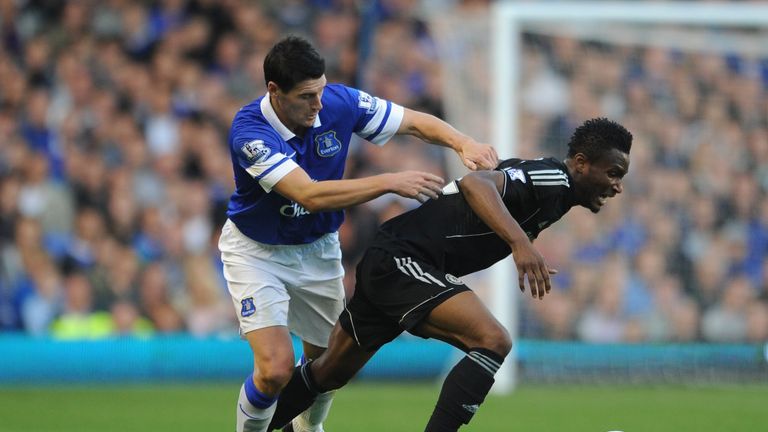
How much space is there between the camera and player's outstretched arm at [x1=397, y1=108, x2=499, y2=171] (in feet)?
21.4

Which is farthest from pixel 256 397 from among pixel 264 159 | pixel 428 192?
pixel 428 192

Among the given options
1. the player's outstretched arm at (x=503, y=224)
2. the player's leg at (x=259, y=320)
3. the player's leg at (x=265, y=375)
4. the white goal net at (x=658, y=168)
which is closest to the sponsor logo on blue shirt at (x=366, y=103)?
the player's leg at (x=259, y=320)

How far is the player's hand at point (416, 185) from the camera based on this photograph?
6.00 metres

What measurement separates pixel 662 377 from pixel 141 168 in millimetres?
6284

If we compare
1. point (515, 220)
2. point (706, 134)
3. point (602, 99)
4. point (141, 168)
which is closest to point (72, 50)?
point (141, 168)

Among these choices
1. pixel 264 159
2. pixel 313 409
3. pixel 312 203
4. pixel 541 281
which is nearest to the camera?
pixel 541 281

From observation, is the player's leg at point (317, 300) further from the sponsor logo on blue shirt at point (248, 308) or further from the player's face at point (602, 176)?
the player's face at point (602, 176)

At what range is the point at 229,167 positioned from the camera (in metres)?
14.6

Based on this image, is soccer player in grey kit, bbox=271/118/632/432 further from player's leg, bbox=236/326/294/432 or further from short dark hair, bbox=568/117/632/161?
player's leg, bbox=236/326/294/432

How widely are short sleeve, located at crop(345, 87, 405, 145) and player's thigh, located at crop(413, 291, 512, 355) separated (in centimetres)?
134

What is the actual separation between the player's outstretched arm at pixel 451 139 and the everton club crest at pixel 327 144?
0.51 meters

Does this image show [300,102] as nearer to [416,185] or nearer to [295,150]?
[295,150]

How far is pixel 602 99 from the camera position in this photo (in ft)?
43.5

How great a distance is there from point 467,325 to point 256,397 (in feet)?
4.33
